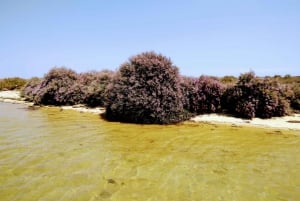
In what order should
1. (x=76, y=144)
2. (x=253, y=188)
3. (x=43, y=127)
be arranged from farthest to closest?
(x=43, y=127), (x=76, y=144), (x=253, y=188)

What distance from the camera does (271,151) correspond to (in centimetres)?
760

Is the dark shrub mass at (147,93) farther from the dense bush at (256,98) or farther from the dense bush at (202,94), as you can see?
the dense bush at (256,98)

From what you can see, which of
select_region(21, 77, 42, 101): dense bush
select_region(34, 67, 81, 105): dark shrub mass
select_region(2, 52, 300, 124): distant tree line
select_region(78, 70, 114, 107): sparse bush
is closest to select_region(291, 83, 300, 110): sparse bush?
select_region(2, 52, 300, 124): distant tree line

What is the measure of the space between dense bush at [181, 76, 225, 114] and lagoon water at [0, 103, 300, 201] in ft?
11.4

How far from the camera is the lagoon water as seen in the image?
15.5 ft

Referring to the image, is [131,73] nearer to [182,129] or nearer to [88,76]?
[182,129]

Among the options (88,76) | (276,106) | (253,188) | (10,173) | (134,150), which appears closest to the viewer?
(253,188)

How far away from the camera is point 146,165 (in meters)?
6.13

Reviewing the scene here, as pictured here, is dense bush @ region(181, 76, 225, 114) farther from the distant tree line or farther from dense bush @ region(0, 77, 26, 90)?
dense bush @ region(0, 77, 26, 90)

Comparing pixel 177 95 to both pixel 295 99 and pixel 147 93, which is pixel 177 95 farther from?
pixel 295 99

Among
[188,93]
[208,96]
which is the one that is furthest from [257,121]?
[188,93]

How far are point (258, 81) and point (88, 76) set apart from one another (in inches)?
480

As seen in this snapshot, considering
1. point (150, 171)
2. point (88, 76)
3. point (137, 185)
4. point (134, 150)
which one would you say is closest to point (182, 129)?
point (134, 150)

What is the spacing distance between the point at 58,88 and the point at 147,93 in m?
9.56
